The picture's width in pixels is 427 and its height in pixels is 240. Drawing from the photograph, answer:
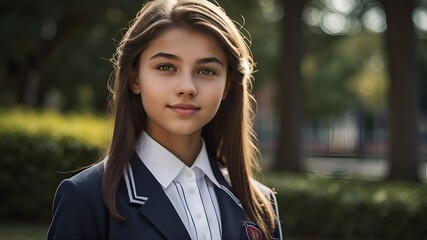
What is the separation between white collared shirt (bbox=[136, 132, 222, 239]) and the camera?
1912 millimetres

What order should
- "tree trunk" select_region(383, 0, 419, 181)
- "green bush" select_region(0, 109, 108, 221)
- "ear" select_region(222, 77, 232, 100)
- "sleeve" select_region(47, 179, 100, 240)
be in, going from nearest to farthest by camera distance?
1. "sleeve" select_region(47, 179, 100, 240)
2. "ear" select_region(222, 77, 232, 100)
3. "green bush" select_region(0, 109, 108, 221)
4. "tree trunk" select_region(383, 0, 419, 181)

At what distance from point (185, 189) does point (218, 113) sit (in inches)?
13.3

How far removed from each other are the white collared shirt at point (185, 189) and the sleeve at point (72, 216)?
0.27 m

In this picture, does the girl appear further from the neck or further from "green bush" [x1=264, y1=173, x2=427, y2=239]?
"green bush" [x1=264, y1=173, x2=427, y2=239]

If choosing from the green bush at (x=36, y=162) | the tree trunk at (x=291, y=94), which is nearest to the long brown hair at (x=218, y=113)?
the green bush at (x=36, y=162)

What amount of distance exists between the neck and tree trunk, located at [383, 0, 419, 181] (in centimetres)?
1132

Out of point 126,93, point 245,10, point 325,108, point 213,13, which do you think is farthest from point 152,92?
point 325,108

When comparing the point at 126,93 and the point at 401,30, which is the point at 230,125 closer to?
the point at 126,93

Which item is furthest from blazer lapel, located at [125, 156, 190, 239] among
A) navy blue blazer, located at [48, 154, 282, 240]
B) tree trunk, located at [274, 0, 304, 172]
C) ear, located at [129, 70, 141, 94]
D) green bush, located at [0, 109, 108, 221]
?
tree trunk, located at [274, 0, 304, 172]

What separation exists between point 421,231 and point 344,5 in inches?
456

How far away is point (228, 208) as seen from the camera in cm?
201

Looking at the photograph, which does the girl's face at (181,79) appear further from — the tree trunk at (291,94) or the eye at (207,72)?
the tree trunk at (291,94)

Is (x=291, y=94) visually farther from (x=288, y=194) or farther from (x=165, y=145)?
(x=165, y=145)

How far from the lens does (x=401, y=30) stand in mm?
12969
